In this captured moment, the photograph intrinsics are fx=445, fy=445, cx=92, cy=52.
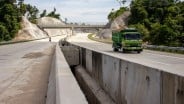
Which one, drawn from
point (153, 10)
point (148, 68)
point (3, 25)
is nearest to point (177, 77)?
point (148, 68)

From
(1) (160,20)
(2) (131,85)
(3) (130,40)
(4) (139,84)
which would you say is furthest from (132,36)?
(1) (160,20)

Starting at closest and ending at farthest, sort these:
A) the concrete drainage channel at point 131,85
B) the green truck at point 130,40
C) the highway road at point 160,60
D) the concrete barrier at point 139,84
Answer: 1. the concrete barrier at point 139,84
2. the concrete drainage channel at point 131,85
3. the highway road at point 160,60
4. the green truck at point 130,40

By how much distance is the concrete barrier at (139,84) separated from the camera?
8309 millimetres

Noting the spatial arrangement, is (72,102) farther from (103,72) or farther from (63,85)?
(103,72)

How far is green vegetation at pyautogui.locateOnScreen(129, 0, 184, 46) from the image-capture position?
6838 centimetres

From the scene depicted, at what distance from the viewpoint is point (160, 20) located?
4215 inches

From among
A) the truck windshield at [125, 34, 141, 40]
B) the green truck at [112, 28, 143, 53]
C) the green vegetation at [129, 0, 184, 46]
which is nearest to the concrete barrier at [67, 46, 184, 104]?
the green truck at [112, 28, 143, 53]

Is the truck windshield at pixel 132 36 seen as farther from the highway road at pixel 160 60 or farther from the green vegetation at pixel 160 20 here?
the green vegetation at pixel 160 20

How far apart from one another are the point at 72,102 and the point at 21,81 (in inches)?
362

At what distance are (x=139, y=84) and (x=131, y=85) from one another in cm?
102

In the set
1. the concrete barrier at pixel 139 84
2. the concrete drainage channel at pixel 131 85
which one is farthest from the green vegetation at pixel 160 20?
the concrete barrier at pixel 139 84

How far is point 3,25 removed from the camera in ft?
436

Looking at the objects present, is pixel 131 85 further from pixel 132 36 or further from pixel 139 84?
pixel 132 36

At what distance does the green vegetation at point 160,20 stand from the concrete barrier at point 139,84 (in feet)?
166
